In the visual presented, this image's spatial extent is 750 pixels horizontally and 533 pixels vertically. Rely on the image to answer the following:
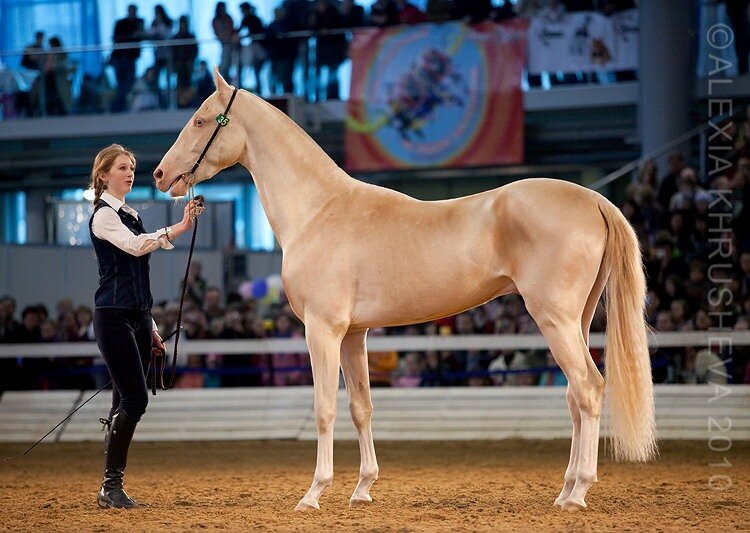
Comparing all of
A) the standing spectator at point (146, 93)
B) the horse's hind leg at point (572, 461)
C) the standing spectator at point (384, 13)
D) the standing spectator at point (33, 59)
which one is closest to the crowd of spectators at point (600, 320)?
the horse's hind leg at point (572, 461)

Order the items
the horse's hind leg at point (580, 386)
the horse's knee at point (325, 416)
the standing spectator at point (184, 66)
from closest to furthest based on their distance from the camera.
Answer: the horse's hind leg at point (580, 386) → the horse's knee at point (325, 416) → the standing spectator at point (184, 66)

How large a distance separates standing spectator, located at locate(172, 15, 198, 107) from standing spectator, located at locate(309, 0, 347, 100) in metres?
2.02

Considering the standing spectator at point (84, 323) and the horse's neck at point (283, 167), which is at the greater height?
the horse's neck at point (283, 167)

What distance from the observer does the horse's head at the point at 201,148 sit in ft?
18.8

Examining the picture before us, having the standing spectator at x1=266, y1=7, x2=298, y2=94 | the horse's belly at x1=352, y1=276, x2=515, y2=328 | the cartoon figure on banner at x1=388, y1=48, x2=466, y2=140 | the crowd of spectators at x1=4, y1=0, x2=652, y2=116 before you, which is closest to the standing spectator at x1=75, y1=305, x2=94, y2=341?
the crowd of spectators at x1=4, y1=0, x2=652, y2=116

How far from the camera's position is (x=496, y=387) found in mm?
10055

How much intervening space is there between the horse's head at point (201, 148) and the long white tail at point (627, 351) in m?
2.21

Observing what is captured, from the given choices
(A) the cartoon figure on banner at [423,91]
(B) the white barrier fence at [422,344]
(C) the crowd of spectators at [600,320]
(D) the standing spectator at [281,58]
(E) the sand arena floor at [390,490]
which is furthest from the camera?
(D) the standing spectator at [281,58]

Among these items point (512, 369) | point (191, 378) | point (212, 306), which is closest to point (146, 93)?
point (212, 306)

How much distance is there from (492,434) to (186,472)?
3316 mm

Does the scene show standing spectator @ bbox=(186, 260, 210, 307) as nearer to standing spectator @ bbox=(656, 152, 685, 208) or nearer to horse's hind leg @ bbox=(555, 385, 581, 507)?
standing spectator @ bbox=(656, 152, 685, 208)

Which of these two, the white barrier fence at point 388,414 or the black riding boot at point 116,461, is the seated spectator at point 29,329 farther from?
the black riding boot at point 116,461

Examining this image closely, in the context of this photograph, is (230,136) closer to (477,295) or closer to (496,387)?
(477,295)

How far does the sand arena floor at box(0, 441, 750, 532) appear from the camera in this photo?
4.99 m
